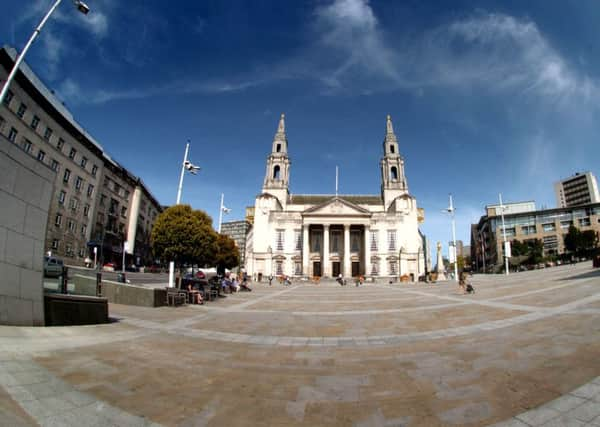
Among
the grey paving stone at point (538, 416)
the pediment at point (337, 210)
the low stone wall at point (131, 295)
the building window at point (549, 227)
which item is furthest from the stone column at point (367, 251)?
the building window at point (549, 227)

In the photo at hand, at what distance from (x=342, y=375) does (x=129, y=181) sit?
6430 cm

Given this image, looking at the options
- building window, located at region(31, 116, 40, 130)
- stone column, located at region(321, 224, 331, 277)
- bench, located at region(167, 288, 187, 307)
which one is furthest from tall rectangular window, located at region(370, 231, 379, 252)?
building window, located at region(31, 116, 40, 130)

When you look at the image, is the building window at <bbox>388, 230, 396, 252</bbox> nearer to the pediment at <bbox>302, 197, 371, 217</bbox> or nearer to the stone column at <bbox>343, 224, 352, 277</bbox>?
the pediment at <bbox>302, 197, 371, 217</bbox>

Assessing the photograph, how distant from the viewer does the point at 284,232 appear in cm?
5759

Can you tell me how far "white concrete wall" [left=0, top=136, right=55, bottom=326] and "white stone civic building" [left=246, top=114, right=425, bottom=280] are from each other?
156ft

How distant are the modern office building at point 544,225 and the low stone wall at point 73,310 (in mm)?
81998

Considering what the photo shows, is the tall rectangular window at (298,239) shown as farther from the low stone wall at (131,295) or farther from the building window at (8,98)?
the building window at (8,98)

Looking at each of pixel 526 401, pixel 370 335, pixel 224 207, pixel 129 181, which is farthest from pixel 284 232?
pixel 526 401

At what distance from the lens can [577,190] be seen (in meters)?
104

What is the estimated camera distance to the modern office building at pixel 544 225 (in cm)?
6912

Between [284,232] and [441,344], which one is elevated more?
[284,232]

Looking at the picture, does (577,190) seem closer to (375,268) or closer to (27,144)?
(375,268)

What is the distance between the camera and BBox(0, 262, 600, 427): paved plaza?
3.08 metres

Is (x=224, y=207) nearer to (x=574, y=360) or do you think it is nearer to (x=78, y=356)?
(x=78, y=356)
